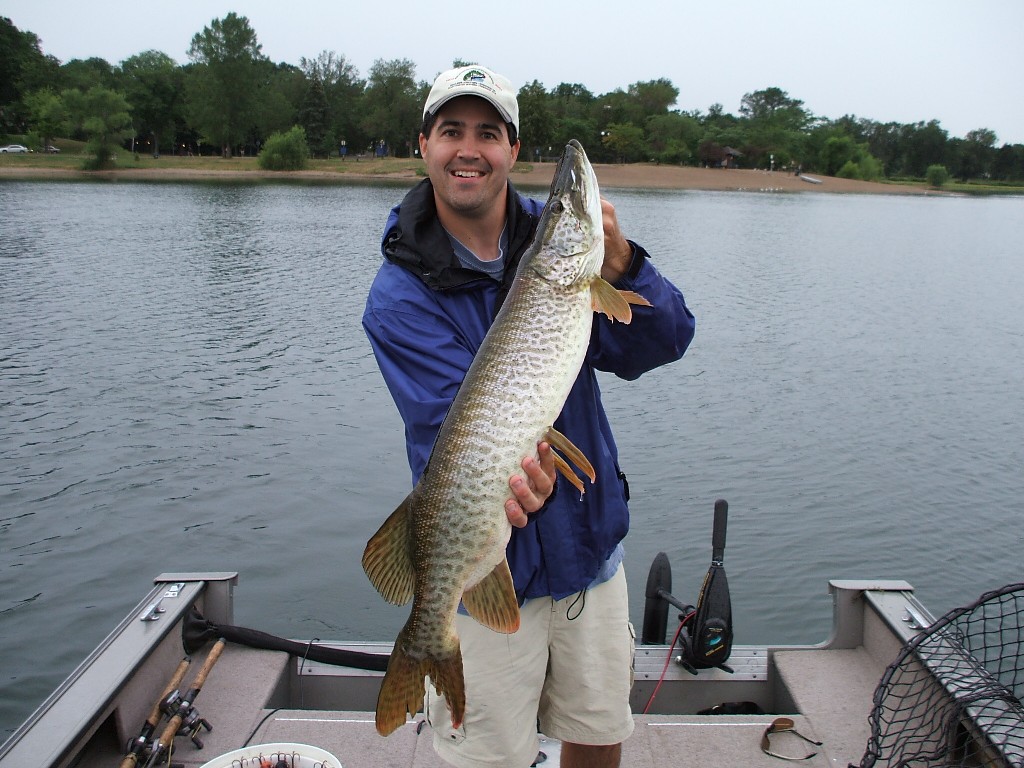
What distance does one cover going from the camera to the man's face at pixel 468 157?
2.71m

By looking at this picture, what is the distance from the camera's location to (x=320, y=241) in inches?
1077

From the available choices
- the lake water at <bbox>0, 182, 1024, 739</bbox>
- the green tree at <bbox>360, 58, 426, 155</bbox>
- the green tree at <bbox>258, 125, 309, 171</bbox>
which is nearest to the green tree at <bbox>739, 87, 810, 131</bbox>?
the green tree at <bbox>360, 58, 426, 155</bbox>

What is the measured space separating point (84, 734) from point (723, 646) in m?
2.88

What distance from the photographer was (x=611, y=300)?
2.48 meters

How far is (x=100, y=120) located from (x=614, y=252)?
7063 cm

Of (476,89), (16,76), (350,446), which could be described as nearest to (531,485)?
(476,89)

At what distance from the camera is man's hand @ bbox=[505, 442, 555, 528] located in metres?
2.31

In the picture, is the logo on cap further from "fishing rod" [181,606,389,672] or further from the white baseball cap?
"fishing rod" [181,606,389,672]

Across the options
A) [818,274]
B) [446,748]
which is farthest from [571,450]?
[818,274]

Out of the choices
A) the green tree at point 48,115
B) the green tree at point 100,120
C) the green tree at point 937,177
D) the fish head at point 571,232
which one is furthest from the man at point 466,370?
the green tree at point 937,177

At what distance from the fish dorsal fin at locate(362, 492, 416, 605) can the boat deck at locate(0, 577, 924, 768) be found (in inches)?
55.7

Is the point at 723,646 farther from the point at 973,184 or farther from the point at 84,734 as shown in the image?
the point at 973,184

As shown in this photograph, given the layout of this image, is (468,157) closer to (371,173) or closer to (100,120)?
(100,120)

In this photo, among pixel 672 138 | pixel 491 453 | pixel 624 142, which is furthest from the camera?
pixel 672 138
